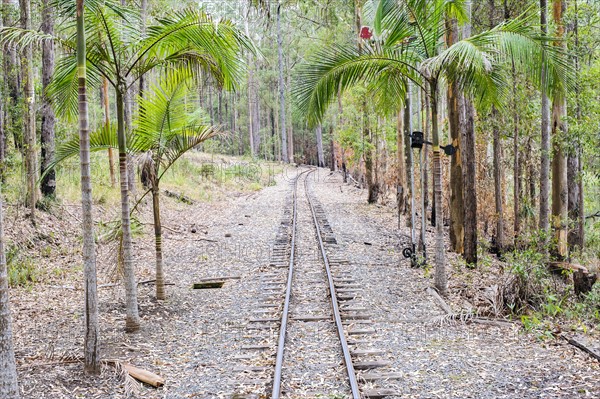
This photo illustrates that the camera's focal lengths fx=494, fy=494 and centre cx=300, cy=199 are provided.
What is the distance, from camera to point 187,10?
6.62m

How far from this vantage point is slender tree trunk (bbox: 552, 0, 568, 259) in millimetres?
11570

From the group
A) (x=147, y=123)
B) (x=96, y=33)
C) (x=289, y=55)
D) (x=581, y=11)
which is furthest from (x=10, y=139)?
(x=289, y=55)

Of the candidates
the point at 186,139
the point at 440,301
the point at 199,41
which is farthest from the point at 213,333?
the point at 199,41

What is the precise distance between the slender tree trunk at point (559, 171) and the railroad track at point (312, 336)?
527 cm

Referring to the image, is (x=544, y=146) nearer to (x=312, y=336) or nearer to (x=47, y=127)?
(x=312, y=336)

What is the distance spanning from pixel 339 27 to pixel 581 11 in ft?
55.5

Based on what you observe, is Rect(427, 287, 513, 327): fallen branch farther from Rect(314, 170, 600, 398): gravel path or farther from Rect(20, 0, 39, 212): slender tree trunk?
Rect(20, 0, 39, 212): slender tree trunk

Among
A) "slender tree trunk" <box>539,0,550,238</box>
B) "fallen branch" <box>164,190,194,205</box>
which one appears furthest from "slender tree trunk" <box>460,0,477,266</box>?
"fallen branch" <box>164,190,194,205</box>

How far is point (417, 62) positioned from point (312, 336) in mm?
5631

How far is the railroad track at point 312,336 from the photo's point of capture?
5102 mm

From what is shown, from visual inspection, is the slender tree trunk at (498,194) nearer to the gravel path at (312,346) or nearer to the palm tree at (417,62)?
the palm tree at (417,62)

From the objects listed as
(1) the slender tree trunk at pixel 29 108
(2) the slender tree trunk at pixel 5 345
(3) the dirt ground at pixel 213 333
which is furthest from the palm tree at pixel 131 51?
(1) the slender tree trunk at pixel 29 108

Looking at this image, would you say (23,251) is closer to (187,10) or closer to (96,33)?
(96,33)

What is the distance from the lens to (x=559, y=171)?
12008mm
